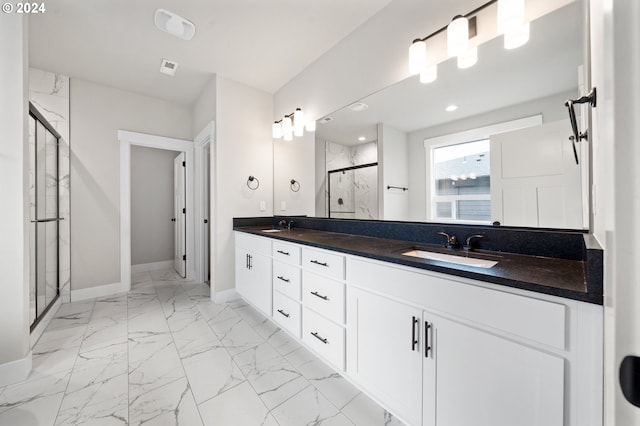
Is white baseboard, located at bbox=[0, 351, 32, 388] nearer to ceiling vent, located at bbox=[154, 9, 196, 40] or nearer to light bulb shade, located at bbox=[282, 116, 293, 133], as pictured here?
ceiling vent, located at bbox=[154, 9, 196, 40]

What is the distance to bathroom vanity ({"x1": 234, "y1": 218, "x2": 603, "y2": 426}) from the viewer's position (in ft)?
2.50

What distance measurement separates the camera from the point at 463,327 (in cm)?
98

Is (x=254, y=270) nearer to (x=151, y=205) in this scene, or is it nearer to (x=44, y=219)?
(x=44, y=219)

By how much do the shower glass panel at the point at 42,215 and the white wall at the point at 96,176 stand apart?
0.20 meters

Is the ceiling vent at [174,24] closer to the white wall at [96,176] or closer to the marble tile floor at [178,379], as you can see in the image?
the white wall at [96,176]

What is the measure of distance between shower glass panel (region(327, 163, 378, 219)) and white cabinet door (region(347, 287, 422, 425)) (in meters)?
0.89

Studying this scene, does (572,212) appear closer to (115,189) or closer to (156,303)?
(156,303)

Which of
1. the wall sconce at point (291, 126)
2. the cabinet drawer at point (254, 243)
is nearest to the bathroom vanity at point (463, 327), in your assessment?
the cabinet drawer at point (254, 243)

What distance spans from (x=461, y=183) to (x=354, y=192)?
0.91 metres

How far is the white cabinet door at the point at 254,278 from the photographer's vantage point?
2275 millimetres

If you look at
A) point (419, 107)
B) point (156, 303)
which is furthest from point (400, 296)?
point (156, 303)

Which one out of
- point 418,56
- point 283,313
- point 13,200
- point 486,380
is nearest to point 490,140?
point 418,56

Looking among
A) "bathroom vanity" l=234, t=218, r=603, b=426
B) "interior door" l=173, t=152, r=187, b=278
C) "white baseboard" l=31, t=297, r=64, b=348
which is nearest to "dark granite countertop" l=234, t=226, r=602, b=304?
"bathroom vanity" l=234, t=218, r=603, b=426

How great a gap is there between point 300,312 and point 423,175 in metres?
1.29
